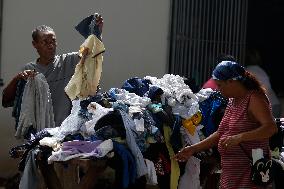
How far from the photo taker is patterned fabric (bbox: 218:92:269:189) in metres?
4.41

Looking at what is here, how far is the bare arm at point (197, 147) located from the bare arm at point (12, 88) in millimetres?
1617

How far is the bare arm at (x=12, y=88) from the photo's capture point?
569 centimetres

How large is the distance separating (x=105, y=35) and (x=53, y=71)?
1.98m

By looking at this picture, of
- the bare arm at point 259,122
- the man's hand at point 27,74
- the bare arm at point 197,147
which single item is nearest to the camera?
the bare arm at point 259,122

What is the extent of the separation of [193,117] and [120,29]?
A: 2778 millimetres

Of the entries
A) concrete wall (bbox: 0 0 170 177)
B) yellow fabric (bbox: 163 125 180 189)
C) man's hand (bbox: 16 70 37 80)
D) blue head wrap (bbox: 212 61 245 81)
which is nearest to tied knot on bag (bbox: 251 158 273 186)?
blue head wrap (bbox: 212 61 245 81)

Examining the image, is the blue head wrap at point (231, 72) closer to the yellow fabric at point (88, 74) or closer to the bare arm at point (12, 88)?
the yellow fabric at point (88, 74)

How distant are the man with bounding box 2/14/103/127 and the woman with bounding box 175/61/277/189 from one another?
182 centimetres

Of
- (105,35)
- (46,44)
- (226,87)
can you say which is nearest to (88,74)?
(46,44)

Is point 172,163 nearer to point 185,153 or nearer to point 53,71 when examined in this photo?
point 185,153

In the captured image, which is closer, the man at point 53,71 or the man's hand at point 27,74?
the man's hand at point 27,74

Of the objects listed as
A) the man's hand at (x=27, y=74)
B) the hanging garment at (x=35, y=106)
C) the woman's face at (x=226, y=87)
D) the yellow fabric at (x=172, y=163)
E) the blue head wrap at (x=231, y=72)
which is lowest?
the yellow fabric at (x=172, y=163)

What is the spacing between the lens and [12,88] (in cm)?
584

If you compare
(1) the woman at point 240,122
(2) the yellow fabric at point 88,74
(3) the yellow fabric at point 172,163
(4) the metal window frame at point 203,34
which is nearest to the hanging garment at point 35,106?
(2) the yellow fabric at point 88,74
